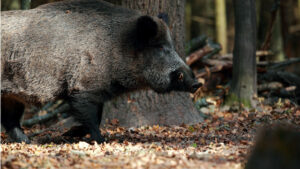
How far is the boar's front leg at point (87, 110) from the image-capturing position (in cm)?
597

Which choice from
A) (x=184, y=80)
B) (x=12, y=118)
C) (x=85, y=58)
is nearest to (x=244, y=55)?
(x=184, y=80)

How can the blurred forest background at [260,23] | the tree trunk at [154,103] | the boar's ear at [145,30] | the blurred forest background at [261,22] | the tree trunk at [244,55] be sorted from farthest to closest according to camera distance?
the blurred forest background at [260,23], the blurred forest background at [261,22], the tree trunk at [244,55], the tree trunk at [154,103], the boar's ear at [145,30]

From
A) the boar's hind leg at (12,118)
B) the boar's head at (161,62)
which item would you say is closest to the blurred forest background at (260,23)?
the boar's head at (161,62)

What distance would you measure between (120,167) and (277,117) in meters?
5.03

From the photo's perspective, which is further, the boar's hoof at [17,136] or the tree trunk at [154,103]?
the tree trunk at [154,103]

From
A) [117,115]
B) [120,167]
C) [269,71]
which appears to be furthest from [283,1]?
[120,167]

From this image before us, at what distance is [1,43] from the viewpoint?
5.97 m

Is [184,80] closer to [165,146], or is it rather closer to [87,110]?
[165,146]

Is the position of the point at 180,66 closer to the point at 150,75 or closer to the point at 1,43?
the point at 150,75

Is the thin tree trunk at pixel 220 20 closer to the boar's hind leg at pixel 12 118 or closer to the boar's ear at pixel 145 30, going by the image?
the boar's ear at pixel 145 30

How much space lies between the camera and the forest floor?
396 centimetres

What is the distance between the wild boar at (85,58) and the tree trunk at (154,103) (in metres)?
1.27

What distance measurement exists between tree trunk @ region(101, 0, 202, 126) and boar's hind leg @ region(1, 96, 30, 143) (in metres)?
1.74

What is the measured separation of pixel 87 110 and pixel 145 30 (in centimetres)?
153
